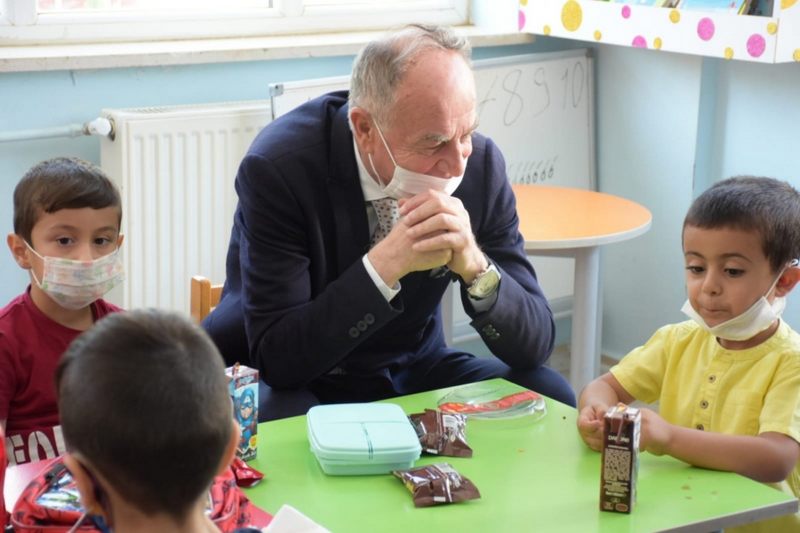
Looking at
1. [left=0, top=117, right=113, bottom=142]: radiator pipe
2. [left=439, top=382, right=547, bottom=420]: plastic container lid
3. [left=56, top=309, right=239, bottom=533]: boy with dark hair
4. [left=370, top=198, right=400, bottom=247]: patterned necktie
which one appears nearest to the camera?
[left=56, top=309, right=239, bottom=533]: boy with dark hair

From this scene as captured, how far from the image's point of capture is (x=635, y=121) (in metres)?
4.05

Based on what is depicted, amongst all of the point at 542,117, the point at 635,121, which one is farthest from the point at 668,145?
the point at 542,117

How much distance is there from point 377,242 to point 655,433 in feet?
2.54

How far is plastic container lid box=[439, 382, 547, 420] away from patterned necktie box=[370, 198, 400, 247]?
16.3 inches

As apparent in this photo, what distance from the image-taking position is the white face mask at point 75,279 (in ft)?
6.91

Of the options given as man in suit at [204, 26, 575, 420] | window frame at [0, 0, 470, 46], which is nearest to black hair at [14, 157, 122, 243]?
man in suit at [204, 26, 575, 420]

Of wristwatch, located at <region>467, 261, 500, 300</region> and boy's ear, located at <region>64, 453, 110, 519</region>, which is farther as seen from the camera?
wristwatch, located at <region>467, 261, 500, 300</region>

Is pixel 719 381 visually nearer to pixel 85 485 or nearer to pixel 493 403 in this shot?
pixel 493 403

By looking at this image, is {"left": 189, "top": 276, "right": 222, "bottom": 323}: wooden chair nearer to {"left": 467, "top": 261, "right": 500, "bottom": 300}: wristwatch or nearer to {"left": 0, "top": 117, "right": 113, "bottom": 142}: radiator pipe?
{"left": 467, "top": 261, "right": 500, "bottom": 300}: wristwatch

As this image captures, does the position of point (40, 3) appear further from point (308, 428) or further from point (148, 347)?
point (148, 347)

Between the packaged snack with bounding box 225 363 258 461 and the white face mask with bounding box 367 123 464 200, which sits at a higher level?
the white face mask with bounding box 367 123 464 200

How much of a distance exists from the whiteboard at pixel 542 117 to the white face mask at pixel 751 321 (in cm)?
197

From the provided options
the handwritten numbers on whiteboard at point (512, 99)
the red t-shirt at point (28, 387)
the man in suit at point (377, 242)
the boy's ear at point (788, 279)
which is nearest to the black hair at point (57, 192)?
the red t-shirt at point (28, 387)

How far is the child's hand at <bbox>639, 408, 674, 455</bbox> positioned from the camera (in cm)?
179
